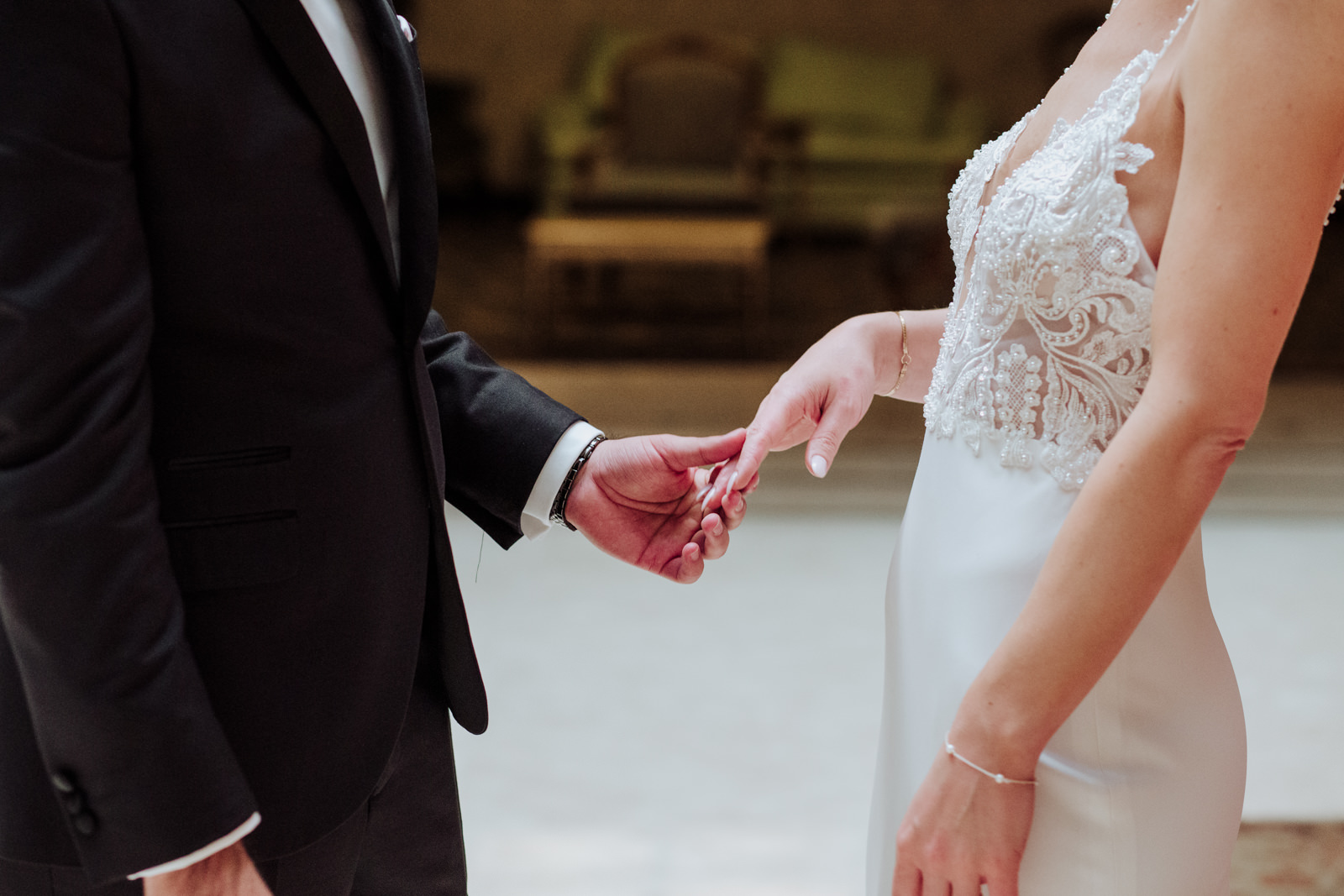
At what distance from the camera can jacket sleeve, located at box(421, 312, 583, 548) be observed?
4.49 feet

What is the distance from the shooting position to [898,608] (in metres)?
1.19

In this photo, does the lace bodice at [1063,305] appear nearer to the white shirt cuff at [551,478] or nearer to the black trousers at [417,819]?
the white shirt cuff at [551,478]

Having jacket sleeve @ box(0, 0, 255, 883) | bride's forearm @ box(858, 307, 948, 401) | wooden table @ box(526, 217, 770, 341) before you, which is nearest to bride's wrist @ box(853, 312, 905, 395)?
bride's forearm @ box(858, 307, 948, 401)

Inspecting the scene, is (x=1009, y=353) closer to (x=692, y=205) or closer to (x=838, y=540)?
(x=838, y=540)

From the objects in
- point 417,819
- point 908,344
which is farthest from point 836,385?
point 417,819

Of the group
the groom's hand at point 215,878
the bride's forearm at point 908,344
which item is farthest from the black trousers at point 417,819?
the bride's forearm at point 908,344

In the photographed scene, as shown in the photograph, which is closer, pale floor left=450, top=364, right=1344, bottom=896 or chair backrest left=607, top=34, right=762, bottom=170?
pale floor left=450, top=364, right=1344, bottom=896

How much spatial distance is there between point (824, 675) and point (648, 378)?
9.38 ft

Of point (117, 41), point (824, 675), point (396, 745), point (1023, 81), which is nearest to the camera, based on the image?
point (117, 41)

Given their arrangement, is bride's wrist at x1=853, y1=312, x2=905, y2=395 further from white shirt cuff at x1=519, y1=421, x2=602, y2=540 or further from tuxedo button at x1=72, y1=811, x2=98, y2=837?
tuxedo button at x1=72, y1=811, x2=98, y2=837

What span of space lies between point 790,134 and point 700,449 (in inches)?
182

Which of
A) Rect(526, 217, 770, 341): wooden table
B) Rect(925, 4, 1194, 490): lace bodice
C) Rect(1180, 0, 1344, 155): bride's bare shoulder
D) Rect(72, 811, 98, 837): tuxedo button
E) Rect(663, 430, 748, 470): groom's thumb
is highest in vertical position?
Rect(1180, 0, 1344, 155): bride's bare shoulder

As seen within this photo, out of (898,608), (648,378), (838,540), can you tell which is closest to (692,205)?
(648,378)

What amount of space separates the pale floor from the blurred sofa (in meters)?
1.43
